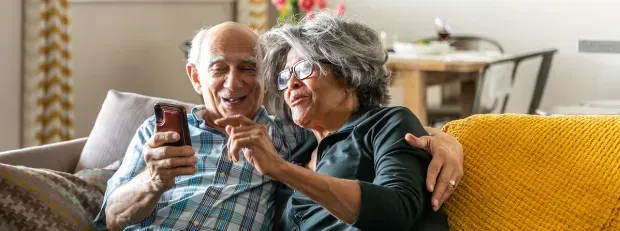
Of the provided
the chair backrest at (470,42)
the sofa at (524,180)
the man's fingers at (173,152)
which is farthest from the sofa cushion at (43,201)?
the chair backrest at (470,42)

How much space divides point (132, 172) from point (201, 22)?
129 inches

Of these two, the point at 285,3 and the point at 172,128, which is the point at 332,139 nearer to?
the point at 172,128

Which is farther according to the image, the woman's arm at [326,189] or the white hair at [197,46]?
the white hair at [197,46]

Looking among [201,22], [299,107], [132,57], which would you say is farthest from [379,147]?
[201,22]

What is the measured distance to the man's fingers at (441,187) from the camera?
1.79 metres

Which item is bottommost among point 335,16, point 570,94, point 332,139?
point 570,94

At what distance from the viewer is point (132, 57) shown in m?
4.85

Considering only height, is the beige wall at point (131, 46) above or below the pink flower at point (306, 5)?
below

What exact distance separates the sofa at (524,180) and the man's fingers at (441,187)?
10 centimetres

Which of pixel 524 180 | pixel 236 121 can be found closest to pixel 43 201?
pixel 236 121

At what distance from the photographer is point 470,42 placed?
18.4ft

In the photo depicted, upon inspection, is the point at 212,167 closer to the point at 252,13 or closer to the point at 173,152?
the point at 173,152

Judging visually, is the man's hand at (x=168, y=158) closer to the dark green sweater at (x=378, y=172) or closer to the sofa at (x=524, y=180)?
the dark green sweater at (x=378, y=172)

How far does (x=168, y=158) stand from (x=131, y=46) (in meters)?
3.10
